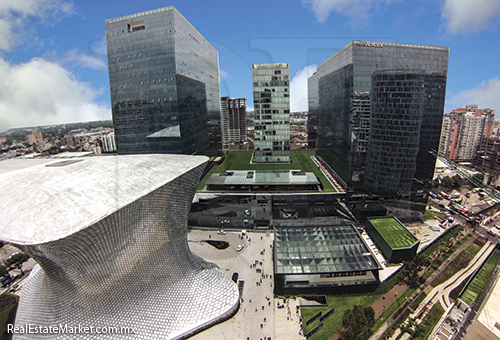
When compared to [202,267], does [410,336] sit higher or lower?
lower

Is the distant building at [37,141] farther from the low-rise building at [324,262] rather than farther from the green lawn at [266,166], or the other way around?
the low-rise building at [324,262]

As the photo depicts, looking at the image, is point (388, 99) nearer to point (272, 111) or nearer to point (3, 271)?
point (272, 111)

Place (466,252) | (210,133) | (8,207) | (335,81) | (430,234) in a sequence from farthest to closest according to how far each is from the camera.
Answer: (210,133) < (335,81) < (430,234) < (466,252) < (8,207)

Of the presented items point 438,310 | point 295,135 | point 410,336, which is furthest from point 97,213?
point 295,135

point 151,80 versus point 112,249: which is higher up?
point 151,80

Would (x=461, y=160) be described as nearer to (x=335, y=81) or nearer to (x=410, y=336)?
(x=335, y=81)

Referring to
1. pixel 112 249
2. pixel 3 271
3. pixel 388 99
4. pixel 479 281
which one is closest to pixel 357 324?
pixel 479 281

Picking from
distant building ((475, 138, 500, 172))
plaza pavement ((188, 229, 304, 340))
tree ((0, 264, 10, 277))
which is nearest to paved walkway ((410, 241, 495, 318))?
plaza pavement ((188, 229, 304, 340))
